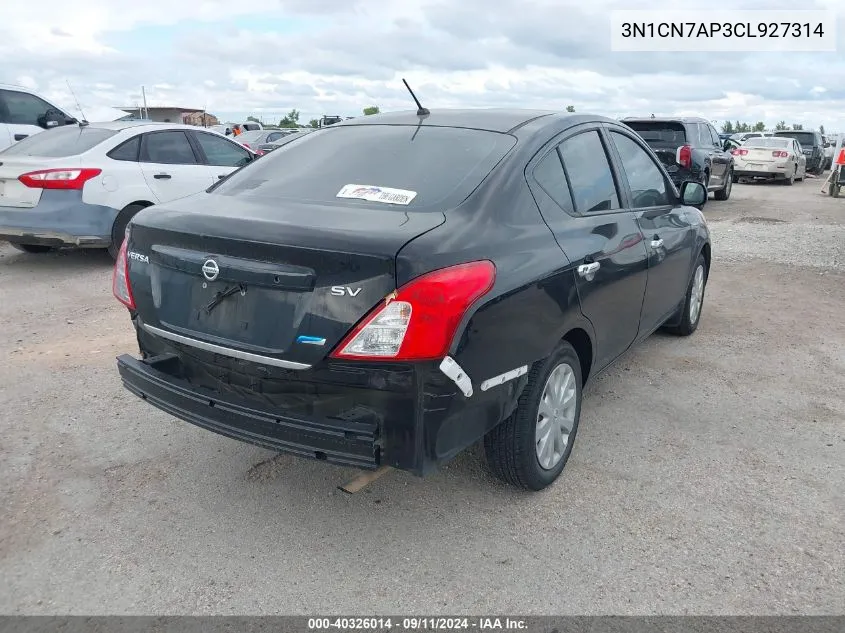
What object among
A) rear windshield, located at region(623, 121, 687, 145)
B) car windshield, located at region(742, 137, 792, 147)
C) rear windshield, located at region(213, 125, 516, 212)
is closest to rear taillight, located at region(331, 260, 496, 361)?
rear windshield, located at region(213, 125, 516, 212)

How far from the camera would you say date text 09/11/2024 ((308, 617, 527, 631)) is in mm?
2438

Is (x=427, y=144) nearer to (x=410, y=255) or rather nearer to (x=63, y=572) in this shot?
(x=410, y=255)

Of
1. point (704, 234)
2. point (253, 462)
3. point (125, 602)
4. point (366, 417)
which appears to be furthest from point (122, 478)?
point (704, 234)

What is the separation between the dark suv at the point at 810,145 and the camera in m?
25.4

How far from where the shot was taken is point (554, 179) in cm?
337

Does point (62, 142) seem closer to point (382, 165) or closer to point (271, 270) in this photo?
point (382, 165)

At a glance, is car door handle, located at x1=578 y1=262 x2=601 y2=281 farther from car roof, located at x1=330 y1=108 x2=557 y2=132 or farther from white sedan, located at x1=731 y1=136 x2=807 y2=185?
white sedan, located at x1=731 y1=136 x2=807 y2=185

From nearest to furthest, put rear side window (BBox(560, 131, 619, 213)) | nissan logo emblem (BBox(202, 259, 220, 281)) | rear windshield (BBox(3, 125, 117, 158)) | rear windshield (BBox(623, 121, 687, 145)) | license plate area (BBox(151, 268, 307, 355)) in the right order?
1. license plate area (BBox(151, 268, 307, 355))
2. nissan logo emblem (BBox(202, 259, 220, 281))
3. rear side window (BBox(560, 131, 619, 213))
4. rear windshield (BBox(3, 125, 117, 158))
5. rear windshield (BBox(623, 121, 687, 145))

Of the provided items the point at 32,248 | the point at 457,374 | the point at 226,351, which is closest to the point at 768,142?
the point at 32,248

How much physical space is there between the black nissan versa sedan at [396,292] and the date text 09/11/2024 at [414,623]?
506mm

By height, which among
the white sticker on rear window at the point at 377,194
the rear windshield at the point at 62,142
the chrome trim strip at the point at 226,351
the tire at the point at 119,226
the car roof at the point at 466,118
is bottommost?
the tire at the point at 119,226

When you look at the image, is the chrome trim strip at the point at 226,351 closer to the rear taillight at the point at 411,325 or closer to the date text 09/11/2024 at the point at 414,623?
the rear taillight at the point at 411,325

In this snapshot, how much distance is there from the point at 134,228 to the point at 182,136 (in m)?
5.88

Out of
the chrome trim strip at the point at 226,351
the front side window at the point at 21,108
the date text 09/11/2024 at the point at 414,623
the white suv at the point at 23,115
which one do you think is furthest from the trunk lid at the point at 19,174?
the date text 09/11/2024 at the point at 414,623
